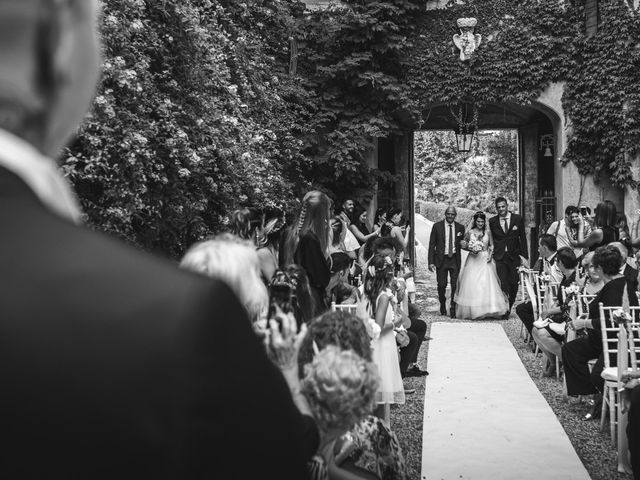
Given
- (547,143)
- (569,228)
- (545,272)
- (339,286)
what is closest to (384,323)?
(339,286)

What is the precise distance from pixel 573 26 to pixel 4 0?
50.0ft

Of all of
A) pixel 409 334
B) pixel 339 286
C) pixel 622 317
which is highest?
pixel 339 286

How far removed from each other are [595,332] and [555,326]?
129 centimetres

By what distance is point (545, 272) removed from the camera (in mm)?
9992

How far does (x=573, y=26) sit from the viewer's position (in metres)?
14.6

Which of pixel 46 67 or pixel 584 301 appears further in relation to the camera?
pixel 584 301

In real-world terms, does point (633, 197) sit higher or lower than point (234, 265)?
higher

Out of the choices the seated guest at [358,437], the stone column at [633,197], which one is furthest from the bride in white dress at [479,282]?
the seated guest at [358,437]

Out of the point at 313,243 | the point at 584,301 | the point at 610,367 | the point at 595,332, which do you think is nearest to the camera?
the point at 313,243

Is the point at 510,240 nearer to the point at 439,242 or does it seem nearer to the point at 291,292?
the point at 439,242

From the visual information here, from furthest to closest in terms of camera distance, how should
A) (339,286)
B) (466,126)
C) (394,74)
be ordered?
(394,74) < (466,126) < (339,286)

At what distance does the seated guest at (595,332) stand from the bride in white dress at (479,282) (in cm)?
575

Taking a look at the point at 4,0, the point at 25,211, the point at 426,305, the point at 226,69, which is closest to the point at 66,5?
the point at 4,0

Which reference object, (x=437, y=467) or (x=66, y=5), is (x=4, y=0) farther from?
(x=437, y=467)
